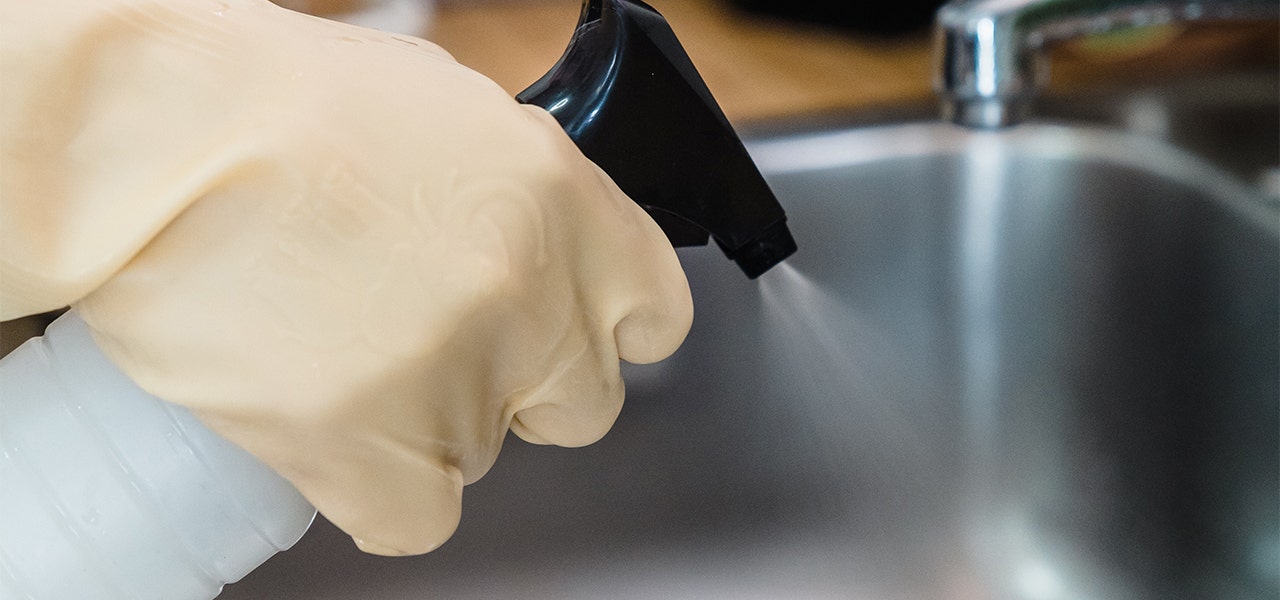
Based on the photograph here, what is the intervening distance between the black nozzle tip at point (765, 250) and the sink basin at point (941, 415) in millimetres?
167

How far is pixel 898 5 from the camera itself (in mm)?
651

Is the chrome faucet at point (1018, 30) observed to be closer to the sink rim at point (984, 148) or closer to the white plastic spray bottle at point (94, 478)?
the sink rim at point (984, 148)

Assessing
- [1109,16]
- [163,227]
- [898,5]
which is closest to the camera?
[163,227]

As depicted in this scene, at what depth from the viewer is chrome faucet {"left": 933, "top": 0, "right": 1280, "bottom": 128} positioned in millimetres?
520

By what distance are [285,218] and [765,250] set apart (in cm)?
17

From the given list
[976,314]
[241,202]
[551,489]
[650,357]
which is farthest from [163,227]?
[976,314]

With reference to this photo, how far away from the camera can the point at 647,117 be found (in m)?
0.29

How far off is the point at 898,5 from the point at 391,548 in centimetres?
53

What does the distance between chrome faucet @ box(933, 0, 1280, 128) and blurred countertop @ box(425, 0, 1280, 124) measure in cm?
5

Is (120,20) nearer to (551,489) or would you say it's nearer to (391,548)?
(391,548)

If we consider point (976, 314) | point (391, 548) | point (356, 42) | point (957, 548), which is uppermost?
point (356, 42)

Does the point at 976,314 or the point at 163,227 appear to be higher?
the point at 163,227

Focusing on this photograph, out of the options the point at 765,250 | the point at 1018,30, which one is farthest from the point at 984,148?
the point at 765,250

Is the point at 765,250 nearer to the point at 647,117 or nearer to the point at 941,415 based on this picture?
the point at 647,117
